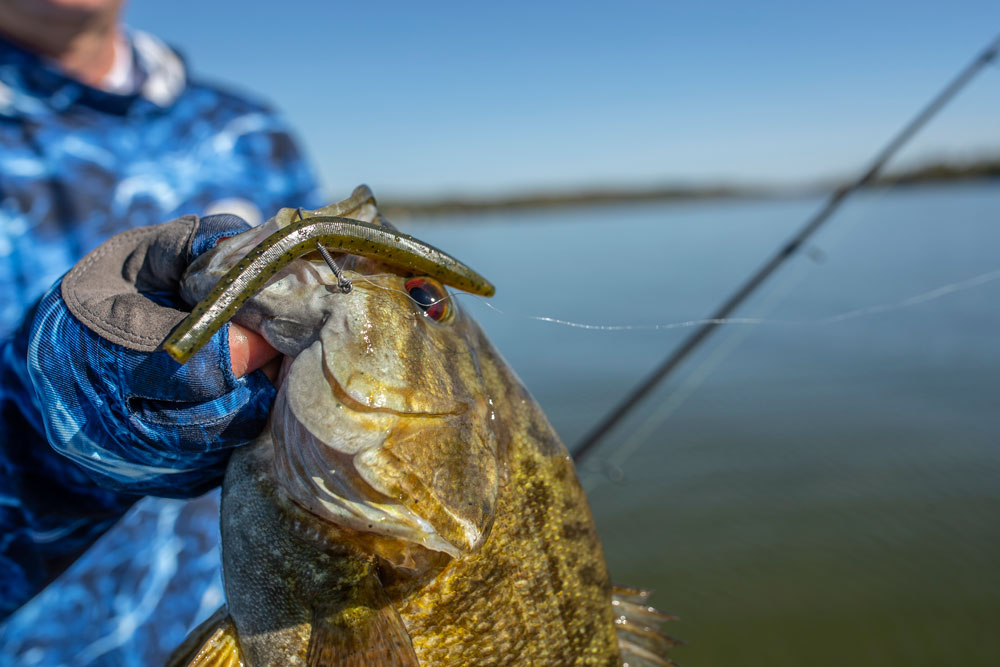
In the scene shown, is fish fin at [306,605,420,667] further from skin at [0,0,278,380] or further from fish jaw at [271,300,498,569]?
skin at [0,0,278,380]

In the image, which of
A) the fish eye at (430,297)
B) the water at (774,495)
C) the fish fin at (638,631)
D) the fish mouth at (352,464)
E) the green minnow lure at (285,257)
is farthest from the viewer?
the water at (774,495)

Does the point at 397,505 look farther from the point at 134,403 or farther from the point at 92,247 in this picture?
the point at 92,247

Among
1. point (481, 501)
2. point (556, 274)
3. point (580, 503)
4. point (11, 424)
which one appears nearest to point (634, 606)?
point (580, 503)

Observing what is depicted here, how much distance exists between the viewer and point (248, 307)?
1.39 meters

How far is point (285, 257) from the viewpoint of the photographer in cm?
129

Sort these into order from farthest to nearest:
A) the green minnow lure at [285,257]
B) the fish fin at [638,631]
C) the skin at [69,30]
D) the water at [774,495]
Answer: the water at [774,495], the skin at [69,30], the fish fin at [638,631], the green minnow lure at [285,257]

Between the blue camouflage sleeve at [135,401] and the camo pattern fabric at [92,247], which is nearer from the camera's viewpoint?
the blue camouflage sleeve at [135,401]

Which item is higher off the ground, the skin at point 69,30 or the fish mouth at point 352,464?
the fish mouth at point 352,464

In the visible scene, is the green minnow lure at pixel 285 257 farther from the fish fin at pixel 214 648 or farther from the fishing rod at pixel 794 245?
the fishing rod at pixel 794 245

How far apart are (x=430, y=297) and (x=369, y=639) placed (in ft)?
2.75

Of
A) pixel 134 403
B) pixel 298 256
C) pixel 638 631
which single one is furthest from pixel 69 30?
pixel 638 631

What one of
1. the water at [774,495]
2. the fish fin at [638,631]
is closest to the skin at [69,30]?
the water at [774,495]

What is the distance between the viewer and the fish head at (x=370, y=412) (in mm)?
1353

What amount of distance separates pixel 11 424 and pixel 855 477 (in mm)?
7638
